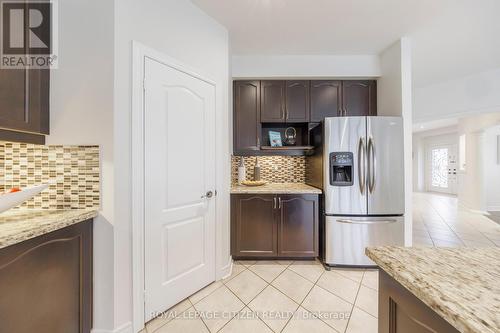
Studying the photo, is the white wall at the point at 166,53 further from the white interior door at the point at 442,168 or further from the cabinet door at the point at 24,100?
the white interior door at the point at 442,168

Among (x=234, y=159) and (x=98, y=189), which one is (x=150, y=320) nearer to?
→ (x=98, y=189)

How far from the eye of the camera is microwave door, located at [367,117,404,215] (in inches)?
88.2

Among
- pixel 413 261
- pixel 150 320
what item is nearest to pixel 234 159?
pixel 150 320

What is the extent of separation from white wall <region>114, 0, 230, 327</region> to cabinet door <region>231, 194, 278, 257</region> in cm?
26

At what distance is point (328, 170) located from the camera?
90.0 inches

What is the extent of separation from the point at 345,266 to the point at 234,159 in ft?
6.39

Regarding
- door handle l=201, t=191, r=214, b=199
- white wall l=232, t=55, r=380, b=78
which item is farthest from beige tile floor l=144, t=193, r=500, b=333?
white wall l=232, t=55, r=380, b=78

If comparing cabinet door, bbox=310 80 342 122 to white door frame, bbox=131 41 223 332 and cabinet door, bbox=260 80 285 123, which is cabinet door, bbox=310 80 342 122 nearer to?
cabinet door, bbox=260 80 285 123

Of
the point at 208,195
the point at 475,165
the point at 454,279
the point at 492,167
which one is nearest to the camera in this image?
the point at 454,279

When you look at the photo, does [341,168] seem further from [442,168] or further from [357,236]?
[442,168]

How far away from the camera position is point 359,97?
2.86 m

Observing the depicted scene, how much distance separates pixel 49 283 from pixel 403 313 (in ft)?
5.42

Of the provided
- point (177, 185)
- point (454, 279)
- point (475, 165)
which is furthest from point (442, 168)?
point (177, 185)

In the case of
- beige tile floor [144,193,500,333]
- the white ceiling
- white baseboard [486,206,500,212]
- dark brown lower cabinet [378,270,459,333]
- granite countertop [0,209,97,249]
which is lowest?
beige tile floor [144,193,500,333]
